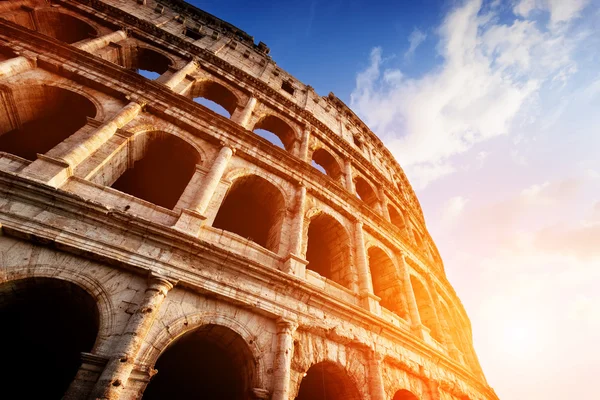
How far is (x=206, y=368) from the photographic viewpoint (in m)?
5.32

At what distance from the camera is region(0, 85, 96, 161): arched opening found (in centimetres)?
614

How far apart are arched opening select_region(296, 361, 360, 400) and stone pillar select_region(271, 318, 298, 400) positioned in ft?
3.48

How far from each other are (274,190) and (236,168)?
1.22 metres

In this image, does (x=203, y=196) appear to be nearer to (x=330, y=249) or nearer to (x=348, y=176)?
(x=330, y=249)

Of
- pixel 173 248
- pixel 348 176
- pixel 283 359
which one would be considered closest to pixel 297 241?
pixel 283 359

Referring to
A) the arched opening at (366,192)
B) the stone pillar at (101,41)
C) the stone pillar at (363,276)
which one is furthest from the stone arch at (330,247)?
the stone pillar at (101,41)

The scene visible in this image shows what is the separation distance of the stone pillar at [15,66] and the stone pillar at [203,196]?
14.8ft

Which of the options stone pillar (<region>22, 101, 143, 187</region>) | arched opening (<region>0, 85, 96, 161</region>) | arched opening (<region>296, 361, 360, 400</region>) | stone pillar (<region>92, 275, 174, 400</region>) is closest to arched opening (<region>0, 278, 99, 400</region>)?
stone pillar (<region>92, 275, 174, 400</region>)

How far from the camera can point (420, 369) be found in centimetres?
669

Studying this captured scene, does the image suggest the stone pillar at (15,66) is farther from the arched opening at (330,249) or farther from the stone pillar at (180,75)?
the arched opening at (330,249)

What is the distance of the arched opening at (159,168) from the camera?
281 inches

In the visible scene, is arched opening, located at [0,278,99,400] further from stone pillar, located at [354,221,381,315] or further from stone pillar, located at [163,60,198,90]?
stone pillar, located at [163,60,198,90]

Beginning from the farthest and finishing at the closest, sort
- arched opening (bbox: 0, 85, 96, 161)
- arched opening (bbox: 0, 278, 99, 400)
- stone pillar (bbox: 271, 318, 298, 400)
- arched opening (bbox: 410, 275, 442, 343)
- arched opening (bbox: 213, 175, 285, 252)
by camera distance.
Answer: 1. arched opening (bbox: 410, 275, 442, 343)
2. arched opening (bbox: 213, 175, 285, 252)
3. arched opening (bbox: 0, 85, 96, 161)
4. stone pillar (bbox: 271, 318, 298, 400)
5. arched opening (bbox: 0, 278, 99, 400)

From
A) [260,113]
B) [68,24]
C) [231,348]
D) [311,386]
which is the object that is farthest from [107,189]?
[68,24]
